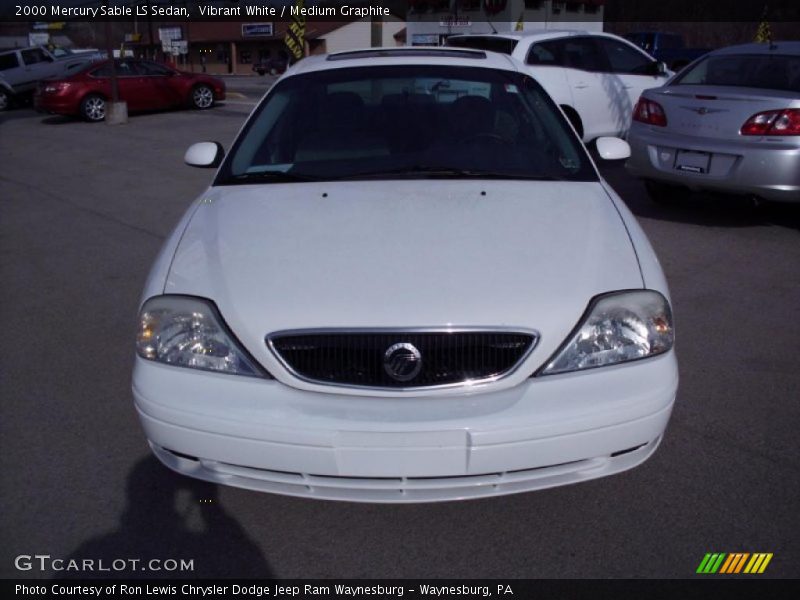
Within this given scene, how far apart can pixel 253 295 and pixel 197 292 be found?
0.23 meters

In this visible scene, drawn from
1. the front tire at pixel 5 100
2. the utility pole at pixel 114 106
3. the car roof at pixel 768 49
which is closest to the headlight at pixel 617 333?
the car roof at pixel 768 49

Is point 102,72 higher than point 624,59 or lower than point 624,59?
lower

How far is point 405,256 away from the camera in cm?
268

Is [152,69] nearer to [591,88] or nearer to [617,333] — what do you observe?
[591,88]

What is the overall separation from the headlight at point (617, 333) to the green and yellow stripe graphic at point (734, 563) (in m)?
0.72

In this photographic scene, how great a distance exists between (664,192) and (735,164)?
1399 mm

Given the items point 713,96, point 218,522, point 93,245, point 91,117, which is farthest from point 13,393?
point 91,117

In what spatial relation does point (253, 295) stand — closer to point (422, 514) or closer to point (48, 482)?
point (422, 514)

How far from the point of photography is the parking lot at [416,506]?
2.65 meters

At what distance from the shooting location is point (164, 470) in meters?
3.17

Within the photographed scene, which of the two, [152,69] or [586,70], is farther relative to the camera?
[152,69]

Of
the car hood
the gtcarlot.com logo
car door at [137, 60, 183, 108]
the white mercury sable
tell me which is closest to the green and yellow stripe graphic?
the white mercury sable

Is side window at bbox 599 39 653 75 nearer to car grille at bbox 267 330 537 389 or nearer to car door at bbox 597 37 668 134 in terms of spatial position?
car door at bbox 597 37 668 134

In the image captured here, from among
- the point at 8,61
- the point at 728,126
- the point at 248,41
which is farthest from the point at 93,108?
the point at 248,41
